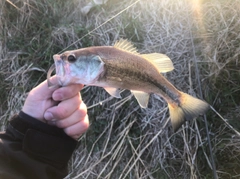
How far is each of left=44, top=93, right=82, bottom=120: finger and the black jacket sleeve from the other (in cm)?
8

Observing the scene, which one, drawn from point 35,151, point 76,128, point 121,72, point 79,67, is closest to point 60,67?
point 79,67

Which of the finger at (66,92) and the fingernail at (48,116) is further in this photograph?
the fingernail at (48,116)

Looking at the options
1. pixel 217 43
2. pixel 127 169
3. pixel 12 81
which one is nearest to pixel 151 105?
pixel 127 169

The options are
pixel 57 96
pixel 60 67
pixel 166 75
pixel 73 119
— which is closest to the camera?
pixel 60 67

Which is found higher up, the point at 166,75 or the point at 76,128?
the point at 76,128

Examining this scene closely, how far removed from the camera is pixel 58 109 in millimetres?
1403

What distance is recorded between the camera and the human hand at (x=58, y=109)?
1.40 meters

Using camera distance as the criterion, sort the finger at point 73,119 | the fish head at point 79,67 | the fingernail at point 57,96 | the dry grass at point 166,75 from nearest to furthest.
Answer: the fish head at point 79,67
the fingernail at point 57,96
the finger at point 73,119
the dry grass at point 166,75

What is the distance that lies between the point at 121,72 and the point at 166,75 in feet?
4.20

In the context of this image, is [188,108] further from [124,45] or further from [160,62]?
[124,45]

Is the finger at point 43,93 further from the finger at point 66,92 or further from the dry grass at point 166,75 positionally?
the dry grass at point 166,75

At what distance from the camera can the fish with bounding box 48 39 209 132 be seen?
1.23m

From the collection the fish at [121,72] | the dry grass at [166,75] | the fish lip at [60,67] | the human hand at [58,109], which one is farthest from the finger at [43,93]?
the dry grass at [166,75]

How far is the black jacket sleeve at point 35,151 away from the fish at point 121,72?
26 cm
